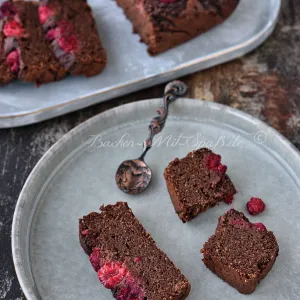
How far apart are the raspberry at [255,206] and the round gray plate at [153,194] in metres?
0.04

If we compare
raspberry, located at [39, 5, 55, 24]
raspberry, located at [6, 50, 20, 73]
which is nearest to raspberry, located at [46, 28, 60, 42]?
raspberry, located at [39, 5, 55, 24]

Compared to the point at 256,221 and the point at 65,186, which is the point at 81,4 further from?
the point at 256,221

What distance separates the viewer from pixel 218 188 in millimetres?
3262

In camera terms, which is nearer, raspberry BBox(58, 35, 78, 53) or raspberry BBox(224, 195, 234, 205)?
raspberry BBox(224, 195, 234, 205)

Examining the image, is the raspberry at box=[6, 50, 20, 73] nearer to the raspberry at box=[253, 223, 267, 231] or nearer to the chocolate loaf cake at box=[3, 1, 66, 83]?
the chocolate loaf cake at box=[3, 1, 66, 83]

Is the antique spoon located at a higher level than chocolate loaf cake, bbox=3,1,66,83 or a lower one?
lower

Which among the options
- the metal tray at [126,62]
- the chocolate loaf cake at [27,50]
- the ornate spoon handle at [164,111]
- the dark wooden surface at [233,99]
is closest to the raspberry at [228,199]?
the ornate spoon handle at [164,111]

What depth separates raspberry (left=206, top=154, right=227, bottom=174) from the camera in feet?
10.8

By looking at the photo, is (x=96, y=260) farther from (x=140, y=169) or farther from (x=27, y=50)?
(x=27, y=50)

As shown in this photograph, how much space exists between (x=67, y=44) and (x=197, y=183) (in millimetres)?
1571

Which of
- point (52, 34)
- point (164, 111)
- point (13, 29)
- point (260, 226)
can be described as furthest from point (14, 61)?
point (260, 226)

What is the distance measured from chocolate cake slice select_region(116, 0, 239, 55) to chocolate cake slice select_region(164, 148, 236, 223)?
1.22 metres

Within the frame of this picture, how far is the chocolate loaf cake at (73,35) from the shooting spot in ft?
12.8

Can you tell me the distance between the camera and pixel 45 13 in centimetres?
405
